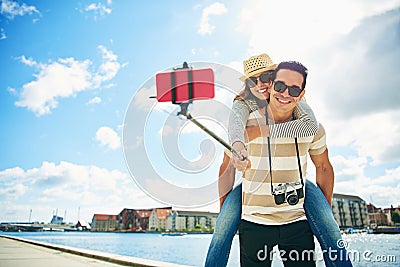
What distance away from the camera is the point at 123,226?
111 meters

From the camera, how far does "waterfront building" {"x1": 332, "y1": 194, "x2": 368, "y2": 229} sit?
314 feet

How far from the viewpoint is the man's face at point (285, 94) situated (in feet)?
8.55

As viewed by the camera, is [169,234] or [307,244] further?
[169,234]

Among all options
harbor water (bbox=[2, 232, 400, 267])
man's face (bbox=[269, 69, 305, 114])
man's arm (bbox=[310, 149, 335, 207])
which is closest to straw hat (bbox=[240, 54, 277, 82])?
man's face (bbox=[269, 69, 305, 114])

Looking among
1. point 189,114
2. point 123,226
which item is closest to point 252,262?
point 189,114

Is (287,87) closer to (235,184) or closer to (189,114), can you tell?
(235,184)

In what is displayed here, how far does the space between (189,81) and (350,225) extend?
359ft

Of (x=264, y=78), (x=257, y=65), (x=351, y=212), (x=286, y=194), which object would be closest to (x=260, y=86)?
(x=264, y=78)

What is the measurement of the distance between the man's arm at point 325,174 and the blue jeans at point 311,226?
6.4 inches

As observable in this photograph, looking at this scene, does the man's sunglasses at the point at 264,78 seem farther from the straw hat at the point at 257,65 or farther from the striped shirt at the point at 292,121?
the striped shirt at the point at 292,121

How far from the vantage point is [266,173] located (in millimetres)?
2637

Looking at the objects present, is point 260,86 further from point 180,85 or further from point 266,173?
point 180,85

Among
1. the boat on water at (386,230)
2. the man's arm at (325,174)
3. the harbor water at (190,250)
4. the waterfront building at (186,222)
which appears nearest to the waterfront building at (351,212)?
the boat on water at (386,230)

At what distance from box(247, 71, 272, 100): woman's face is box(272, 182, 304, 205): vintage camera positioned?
706 millimetres
